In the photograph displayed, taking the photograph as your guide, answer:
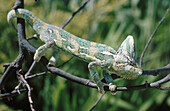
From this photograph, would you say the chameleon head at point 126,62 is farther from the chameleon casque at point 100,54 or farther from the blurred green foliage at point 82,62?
the blurred green foliage at point 82,62

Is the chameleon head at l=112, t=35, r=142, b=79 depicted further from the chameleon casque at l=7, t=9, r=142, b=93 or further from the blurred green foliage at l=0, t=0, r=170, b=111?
the blurred green foliage at l=0, t=0, r=170, b=111

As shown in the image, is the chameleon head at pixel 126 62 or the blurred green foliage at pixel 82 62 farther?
the blurred green foliage at pixel 82 62

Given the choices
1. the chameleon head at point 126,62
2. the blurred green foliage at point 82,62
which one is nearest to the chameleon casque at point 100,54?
the chameleon head at point 126,62

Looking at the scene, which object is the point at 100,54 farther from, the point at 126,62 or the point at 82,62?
the point at 82,62

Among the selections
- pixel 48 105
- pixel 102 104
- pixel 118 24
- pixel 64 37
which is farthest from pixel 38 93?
pixel 118 24

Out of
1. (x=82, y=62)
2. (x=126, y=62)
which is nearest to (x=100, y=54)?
(x=126, y=62)
